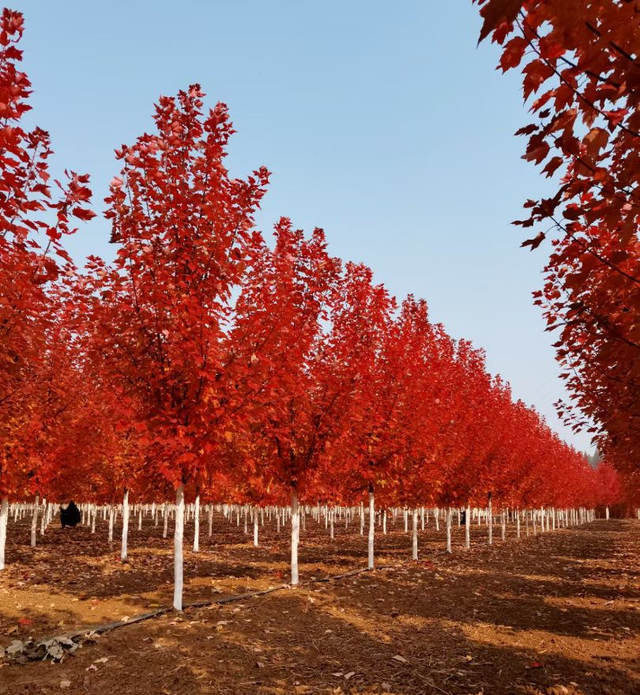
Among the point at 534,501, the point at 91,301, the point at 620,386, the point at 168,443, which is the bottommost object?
the point at 534,501

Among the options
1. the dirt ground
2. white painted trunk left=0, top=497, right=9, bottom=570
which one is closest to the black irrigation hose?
the dirt ground

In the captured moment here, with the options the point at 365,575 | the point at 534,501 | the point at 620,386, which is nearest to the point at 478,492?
the point at 365,575

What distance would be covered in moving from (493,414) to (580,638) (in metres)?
18.3

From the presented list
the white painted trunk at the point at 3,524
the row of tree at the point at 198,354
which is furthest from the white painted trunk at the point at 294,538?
the white painted trunk at the point at 3,524

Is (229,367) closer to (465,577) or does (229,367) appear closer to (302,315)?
(302,315)

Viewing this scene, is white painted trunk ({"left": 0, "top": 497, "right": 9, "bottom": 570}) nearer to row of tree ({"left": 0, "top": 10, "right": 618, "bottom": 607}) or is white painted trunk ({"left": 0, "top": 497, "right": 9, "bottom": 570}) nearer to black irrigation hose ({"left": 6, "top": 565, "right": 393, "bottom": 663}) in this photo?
row of tree ({"left": 0, "top": 10, "right": 618, "bottom": 607})

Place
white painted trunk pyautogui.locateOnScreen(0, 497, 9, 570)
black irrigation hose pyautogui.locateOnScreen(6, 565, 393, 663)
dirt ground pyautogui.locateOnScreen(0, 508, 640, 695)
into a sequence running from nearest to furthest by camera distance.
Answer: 1. dirt ground pyautogui.locateOnScreen(0, 508, 640, 695)
2. black irrigation hose pyautogui.locateOnScreen(6, 565, 393, 663)
3. white painted trunk pyautogui.locateOnScreen(0, 497, 9, 570)

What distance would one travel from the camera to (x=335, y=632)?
8.24 meters

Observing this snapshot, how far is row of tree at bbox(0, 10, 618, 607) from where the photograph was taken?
6629 mm

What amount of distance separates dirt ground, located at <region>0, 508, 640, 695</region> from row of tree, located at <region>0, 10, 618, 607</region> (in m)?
1.80

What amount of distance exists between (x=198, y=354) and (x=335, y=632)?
512cm

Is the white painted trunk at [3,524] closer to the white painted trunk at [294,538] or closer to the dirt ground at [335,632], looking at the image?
the dirt ground at [335,632]

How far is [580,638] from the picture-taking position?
8219 millimetres

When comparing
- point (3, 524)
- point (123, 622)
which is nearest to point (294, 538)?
point (123, 622)
